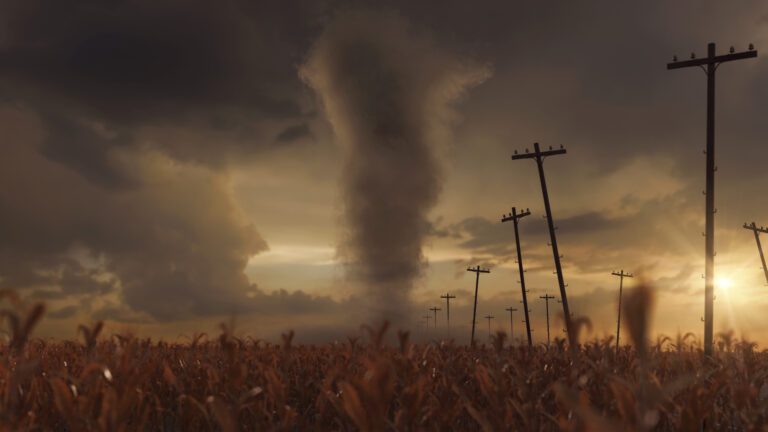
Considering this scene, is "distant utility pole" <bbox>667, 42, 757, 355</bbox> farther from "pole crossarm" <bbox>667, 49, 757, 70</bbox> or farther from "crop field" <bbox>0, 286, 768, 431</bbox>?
"crop field" <bbox>0, 286, 768, 431</bbox>

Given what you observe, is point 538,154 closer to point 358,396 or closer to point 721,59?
point 721,59

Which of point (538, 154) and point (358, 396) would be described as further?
point (538, 154)

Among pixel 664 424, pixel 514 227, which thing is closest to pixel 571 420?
pixel 664 424

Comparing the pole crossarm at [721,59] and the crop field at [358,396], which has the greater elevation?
the pole crossarm at [721,59]

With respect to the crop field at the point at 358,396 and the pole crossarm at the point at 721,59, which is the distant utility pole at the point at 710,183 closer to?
the pole crossarm at the point at 721,59

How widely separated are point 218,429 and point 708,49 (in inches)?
1024

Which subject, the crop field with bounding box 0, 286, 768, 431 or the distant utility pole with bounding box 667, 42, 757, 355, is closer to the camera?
the crop field with bounding box 0, 286, 768, 431

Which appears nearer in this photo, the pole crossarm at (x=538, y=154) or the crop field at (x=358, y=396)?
the crop field at (x=358, y=396)

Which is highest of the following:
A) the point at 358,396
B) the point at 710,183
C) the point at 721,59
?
the point at 721,59

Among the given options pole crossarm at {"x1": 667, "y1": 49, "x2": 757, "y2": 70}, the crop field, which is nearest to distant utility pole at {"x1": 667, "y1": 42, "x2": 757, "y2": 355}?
pole crossarm at {"x1": 667, "y1": 49, "x2": 757, "y2": 70}

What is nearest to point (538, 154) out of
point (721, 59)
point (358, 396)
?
point (721, 59)

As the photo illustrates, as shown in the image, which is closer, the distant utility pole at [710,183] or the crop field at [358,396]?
the crop field at [358,396]

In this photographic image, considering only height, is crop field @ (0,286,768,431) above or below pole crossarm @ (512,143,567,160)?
below

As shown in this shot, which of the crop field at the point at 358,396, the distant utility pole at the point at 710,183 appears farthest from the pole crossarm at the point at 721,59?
the crop field at the point at 358,396
